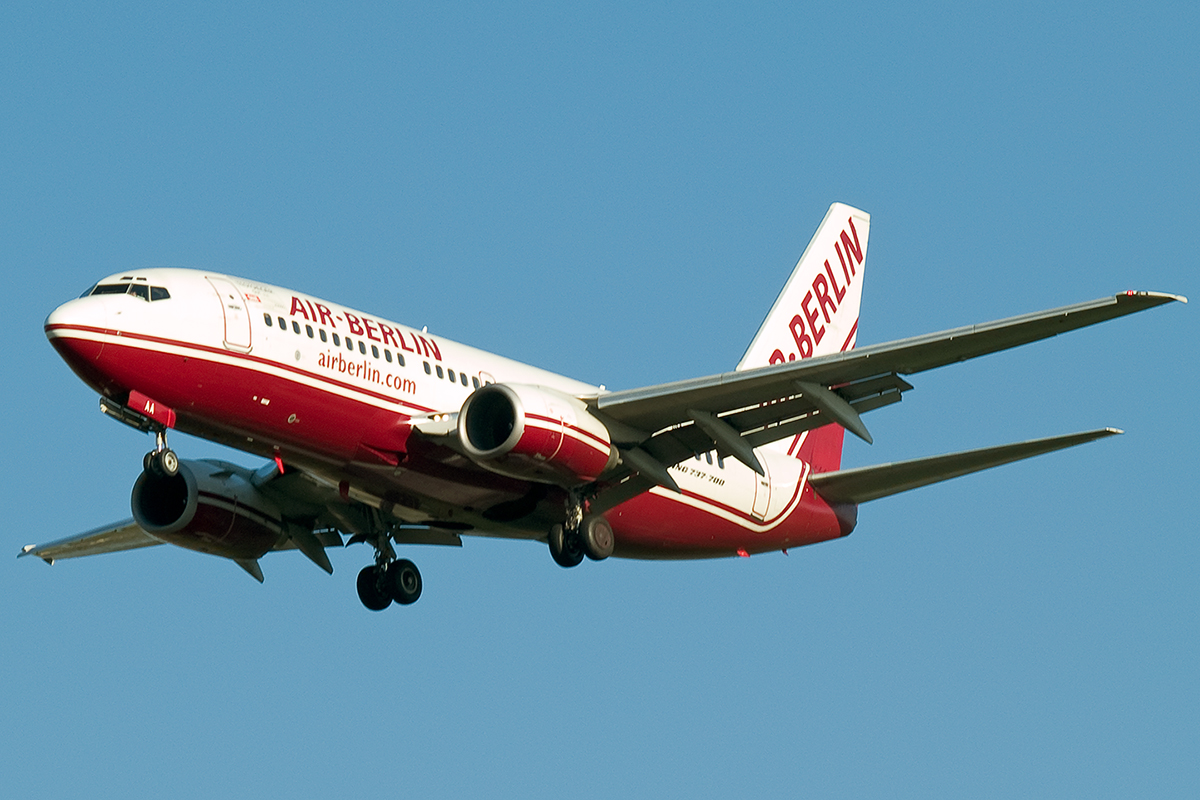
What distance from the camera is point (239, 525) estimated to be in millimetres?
35969

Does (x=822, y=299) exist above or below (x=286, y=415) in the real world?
above

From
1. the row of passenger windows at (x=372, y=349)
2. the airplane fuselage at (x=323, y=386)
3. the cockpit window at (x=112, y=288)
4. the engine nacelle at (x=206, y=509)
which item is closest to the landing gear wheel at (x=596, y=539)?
the airplane fuselage at (x=323, y=386)

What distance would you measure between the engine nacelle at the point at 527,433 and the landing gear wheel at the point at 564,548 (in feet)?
Answer: 5.90

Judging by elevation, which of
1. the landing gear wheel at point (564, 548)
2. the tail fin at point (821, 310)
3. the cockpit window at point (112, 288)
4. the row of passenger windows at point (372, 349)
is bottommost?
the landing gear wheel at point (564, 548)

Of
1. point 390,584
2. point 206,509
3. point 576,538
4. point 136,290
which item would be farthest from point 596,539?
point 136,290

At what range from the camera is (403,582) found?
36.6m

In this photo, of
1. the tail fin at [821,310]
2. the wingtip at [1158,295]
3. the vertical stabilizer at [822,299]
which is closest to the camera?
the wingtip at [1158,295]

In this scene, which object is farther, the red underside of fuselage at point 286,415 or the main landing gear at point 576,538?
the main landing gear at point 576,538

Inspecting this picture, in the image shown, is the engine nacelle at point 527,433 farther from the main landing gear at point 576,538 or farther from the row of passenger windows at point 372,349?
the main landing gear at point 576,538

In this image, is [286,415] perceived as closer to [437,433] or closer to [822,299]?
[437,433]

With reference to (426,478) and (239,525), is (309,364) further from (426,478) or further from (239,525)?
(239,525)

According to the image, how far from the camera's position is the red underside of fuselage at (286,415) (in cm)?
2922

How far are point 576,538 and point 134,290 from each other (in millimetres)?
9550

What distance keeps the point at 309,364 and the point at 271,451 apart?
192cm
